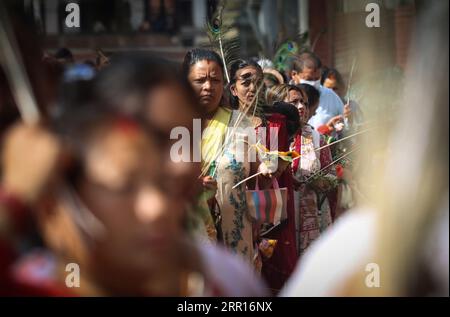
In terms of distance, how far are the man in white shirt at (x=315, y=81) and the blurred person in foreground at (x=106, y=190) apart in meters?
3.65

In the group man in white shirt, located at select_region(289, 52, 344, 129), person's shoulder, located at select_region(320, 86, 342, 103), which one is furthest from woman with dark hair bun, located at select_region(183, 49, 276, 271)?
person's shoulder, located at select_region(320, 86, 342, 103)

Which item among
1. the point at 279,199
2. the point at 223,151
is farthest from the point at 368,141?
the point at 279,199

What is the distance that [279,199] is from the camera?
4926 mm

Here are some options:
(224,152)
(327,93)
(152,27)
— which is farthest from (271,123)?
(152,27)

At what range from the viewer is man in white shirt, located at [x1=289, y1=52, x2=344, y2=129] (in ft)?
19.6

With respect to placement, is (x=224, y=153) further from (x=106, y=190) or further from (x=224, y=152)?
(x=106, y=190)

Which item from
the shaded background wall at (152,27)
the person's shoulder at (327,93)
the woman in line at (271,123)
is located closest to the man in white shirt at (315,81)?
the person's shoulder at (327,93)

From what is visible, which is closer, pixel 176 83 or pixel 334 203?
pixel 176 83

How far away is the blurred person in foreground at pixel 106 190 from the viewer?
2262 mm

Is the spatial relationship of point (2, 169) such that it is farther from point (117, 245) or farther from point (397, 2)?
point (397, 2)

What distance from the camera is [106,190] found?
89.0 inches

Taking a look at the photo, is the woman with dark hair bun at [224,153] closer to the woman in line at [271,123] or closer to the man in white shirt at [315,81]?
the woman in line at [271,123]
